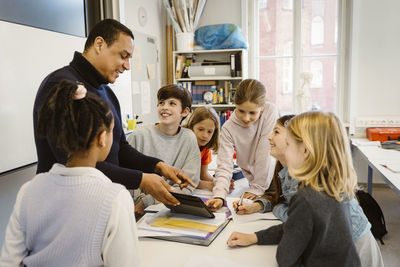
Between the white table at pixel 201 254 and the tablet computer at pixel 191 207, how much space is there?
0.11 meters

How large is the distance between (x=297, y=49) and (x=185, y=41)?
148 cm

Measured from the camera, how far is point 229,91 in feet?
14.7

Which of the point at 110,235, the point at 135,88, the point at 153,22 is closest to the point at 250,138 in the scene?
the point at 110,235

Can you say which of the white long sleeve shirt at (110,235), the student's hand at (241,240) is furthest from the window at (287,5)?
the white long sleeve shirt at (110,235)

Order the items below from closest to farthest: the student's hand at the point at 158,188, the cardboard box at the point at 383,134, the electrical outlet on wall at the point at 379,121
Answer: the student's hand at the point at 158,188 → the cardboard box at the point at 383,134 → the electrical outlet on wall at the point at 379,121

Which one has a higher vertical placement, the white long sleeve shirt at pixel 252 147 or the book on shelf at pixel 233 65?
the book on shelf at pixel 233 65

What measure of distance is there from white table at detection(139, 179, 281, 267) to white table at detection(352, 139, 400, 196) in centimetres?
119

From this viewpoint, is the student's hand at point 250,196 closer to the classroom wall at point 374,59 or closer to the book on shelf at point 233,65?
the book on shelf at point 233,65

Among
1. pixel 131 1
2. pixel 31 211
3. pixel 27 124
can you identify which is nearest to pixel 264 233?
pixel 31 211

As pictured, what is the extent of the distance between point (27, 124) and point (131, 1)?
218 centimetres

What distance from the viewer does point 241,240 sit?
119 centimetres

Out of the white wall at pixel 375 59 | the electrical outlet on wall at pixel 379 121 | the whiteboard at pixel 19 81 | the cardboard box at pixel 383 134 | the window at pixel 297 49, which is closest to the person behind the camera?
the whiteboard at pixel 19 81

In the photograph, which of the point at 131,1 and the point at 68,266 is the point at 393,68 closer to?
the point at 131,1

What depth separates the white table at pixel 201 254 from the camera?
1.08 metres
